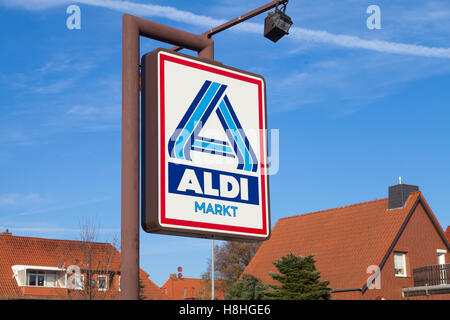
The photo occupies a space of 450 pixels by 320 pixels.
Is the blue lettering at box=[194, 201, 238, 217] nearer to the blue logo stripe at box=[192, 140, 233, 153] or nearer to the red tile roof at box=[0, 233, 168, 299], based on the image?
the blue logo stripe at box=[192, 140, 233, 153]

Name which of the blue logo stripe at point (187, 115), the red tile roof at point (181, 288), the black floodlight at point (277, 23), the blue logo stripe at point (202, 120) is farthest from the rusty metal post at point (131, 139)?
the red tile roof at point (181, 288)

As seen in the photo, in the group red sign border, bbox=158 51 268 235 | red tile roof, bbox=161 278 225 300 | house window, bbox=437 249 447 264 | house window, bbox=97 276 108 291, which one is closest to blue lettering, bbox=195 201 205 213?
red sign border, bbox=158 51 268 235

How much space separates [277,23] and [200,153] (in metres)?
2.32

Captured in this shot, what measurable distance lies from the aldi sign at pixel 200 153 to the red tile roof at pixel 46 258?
1820 inches

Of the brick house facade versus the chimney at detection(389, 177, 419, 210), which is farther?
the chimney at detection(389, 177, 419, 210)

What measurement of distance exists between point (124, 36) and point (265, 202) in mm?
1733

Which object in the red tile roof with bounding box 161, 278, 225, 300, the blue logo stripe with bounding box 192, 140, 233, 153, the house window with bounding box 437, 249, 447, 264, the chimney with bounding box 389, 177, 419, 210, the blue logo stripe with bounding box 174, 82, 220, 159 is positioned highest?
the chimney with bounding box 389, 177, 419, 210

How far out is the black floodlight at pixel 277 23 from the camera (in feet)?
21.5

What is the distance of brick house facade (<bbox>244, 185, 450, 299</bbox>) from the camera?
37.3 m

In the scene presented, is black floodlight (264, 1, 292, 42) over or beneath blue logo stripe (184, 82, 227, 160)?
over

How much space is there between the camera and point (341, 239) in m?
42.2

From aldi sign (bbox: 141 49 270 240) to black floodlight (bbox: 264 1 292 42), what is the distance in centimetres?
144
